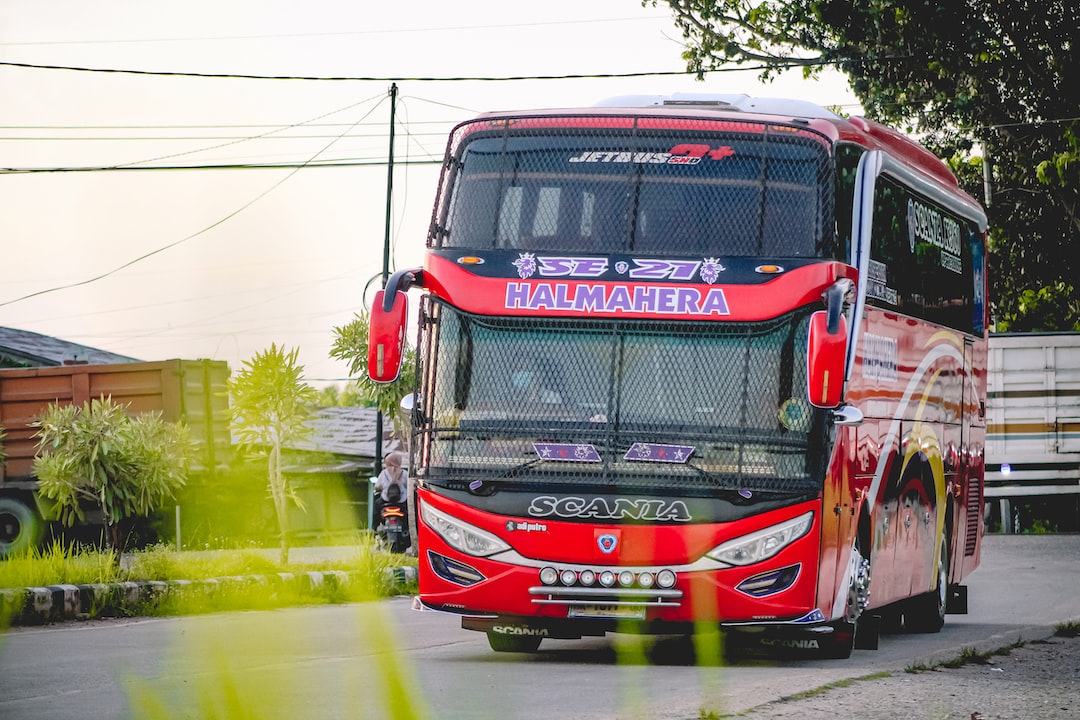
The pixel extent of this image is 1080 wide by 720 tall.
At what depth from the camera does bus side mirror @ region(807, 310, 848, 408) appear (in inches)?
414

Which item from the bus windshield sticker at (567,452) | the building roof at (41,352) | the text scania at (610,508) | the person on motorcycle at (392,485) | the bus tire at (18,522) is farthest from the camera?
the building roof at (41,352)

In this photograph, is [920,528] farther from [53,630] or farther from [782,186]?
[53,630]

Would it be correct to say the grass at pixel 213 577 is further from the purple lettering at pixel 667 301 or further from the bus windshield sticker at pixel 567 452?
the purple lettering at pixel 667 301

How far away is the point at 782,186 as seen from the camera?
447 inches

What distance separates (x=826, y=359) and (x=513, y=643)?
11.3 ft

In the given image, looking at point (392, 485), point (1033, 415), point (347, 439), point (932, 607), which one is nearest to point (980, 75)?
point (1033, 415)

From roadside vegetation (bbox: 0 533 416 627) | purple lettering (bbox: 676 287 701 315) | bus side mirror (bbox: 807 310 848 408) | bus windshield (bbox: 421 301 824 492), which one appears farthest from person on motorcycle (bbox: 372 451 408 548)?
bus side mirror (bbox: 807 310 848 408)

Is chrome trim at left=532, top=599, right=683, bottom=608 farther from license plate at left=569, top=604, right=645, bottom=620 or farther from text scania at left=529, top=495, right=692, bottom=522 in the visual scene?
text scania at left=529, top=495, right=692, bottom=522

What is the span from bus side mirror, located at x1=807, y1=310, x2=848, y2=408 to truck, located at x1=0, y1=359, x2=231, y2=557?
62.1 feet

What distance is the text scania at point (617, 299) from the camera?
11000 mm

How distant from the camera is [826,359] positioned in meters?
10.5

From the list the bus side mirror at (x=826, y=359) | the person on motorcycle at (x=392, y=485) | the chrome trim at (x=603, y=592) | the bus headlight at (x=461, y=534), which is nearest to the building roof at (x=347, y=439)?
the person on motorcycle at (x=392, y=485)

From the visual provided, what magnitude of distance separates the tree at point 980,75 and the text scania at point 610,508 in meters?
18.4

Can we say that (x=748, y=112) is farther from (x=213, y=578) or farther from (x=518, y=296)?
(x=213, y=578)
